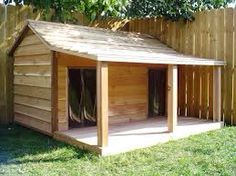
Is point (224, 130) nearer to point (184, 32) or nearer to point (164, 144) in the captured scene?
point (164, 144)

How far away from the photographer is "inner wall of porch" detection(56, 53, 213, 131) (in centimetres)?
802

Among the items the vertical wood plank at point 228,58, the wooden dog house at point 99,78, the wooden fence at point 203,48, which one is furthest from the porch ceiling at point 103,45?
the wooden fence at point 203,48

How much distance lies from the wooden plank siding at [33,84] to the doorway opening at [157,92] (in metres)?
3.15

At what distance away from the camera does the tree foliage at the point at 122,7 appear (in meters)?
7.90

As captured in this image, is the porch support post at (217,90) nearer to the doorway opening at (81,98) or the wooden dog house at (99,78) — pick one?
the wooden dog house at (99,78)

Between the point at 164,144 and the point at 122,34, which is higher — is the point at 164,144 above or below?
below

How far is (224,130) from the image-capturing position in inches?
338

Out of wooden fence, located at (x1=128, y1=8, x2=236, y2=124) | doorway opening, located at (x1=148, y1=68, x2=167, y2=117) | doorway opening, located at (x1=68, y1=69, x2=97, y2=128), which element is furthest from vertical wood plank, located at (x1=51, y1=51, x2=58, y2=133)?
wooden fence, located at (x1=128, y1=8, x2=236, y2=124)

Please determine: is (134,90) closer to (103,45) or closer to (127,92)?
(127,92)

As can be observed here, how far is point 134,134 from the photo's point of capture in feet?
25.3

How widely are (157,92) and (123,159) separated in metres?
4.47

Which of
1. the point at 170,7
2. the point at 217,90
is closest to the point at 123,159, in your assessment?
the point at 217,90

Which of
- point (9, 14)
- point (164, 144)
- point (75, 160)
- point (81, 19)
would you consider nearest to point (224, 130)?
point (164, 144)

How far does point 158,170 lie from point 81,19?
641 cm
